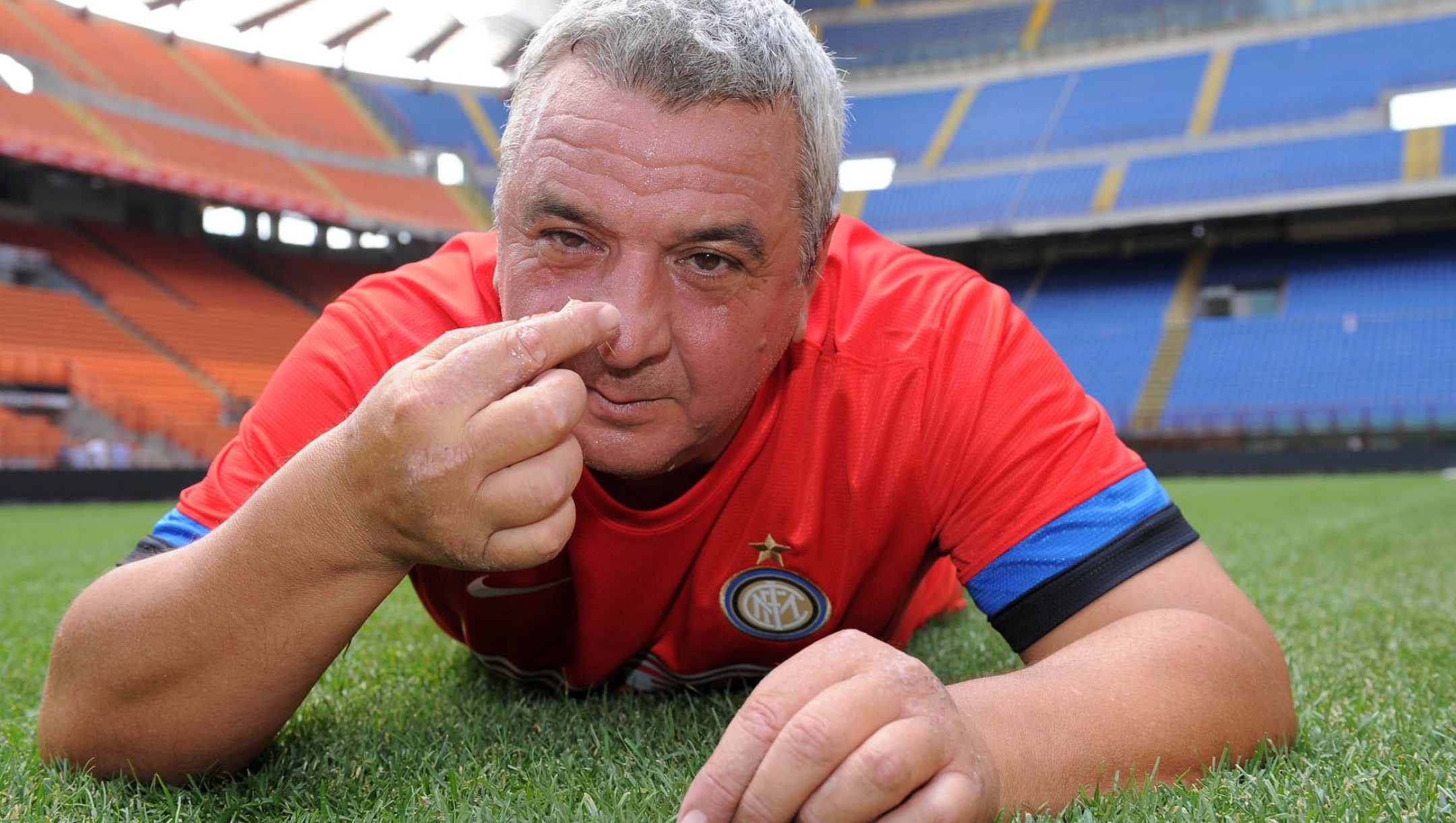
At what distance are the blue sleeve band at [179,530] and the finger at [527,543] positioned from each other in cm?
60

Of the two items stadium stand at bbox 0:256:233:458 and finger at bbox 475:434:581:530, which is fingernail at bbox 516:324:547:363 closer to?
finger at bbox 475:434:581:530

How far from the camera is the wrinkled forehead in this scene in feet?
4.47

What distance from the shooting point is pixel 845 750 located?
103 cm

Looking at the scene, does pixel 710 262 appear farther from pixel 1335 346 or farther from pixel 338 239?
pixel 338 239

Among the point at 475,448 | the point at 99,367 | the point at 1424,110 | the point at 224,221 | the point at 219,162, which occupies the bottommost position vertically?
the point at 99,367

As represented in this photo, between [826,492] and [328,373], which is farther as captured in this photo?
[826,492]

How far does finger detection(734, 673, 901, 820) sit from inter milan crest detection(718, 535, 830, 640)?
713mm

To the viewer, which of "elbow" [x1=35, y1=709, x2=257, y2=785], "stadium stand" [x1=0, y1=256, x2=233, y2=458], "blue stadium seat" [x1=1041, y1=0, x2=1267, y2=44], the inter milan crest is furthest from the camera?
"blue stadium seat" [x1=1041, y1=0, x2=1267, y2=44]

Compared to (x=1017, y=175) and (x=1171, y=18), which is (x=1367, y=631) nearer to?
(x=1017, y=175)

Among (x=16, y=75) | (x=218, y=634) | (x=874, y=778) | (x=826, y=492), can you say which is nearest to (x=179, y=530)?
(x=218, y=634)

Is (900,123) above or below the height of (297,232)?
above

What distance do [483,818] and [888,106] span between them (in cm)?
2998

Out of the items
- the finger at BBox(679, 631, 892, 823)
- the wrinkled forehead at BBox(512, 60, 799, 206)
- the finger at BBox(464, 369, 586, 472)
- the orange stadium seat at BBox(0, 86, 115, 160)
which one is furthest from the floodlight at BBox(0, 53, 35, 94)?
the finger at BBox(679, 631, 892, 823)

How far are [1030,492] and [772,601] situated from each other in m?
0.48
